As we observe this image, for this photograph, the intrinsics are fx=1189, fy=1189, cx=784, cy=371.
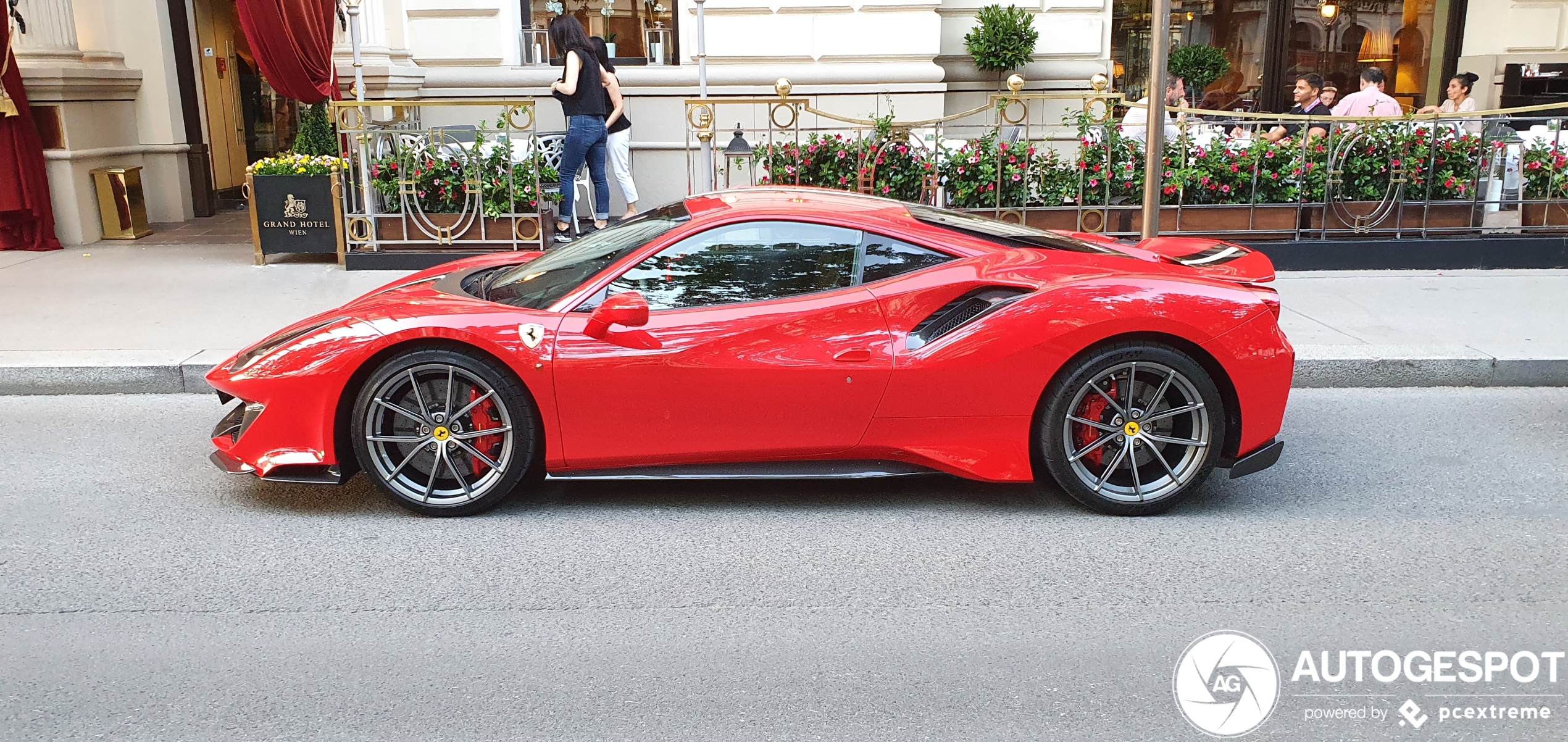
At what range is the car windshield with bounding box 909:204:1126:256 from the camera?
4.81m

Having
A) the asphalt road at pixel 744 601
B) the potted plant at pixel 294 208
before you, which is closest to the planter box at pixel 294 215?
the potted plant at pixel 294 208

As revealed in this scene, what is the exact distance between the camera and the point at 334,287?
8953 millimetres

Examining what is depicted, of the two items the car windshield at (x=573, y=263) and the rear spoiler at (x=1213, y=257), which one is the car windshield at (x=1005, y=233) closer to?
the rear spoiler at (x=1213, y=257)

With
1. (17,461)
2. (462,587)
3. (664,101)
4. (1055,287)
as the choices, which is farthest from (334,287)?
(1055,287)

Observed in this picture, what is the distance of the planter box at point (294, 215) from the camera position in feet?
32.2

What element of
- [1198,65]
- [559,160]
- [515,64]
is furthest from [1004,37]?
[515,64]

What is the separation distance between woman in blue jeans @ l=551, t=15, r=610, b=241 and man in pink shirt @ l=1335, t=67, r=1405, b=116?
658cm

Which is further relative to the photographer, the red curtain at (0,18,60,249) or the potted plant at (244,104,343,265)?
the red curtain at (0,18,60,249)

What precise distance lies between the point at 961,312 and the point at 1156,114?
3.51m

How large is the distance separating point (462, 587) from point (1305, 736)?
2598mm

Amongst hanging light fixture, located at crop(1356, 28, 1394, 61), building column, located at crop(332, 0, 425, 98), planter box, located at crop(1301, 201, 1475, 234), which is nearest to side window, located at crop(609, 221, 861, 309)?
planter box, located at crop(1301, 201, 1475, 234)

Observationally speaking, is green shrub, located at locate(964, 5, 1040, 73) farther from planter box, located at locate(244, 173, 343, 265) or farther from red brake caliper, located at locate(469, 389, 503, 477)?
red brake caliper, located at locate(469, 389, 503, 477)

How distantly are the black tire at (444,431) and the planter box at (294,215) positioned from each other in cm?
591

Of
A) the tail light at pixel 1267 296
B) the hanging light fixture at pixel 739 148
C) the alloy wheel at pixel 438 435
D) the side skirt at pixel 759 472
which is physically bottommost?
the side skirt at pixel 759 472
